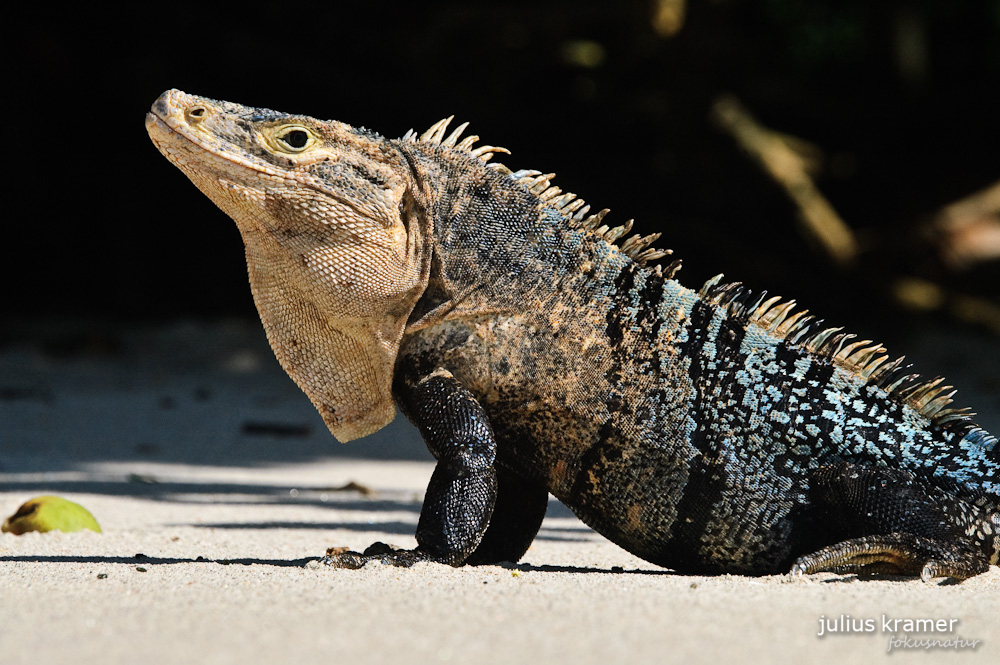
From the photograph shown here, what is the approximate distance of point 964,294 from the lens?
13938mm

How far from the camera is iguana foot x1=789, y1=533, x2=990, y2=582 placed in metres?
4.03

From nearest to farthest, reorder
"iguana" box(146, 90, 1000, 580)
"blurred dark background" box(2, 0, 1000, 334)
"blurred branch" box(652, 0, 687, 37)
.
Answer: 1. "iguana" box(146, 90, 1000, 580)
2. "blurred branch" box(652, 0, 687, 37)
3. "blurred dark background" box(2, 0, 1000, 334)

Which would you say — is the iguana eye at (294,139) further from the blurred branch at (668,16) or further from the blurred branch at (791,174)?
the blurred branch at (791,174)

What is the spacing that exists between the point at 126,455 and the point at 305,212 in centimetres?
492

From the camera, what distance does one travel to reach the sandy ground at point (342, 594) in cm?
292

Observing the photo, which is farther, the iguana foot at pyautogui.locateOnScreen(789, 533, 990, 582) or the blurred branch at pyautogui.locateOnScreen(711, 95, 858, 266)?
the blurred branch at pyautogui.locateOnScreen(711, 95, 858, 266)

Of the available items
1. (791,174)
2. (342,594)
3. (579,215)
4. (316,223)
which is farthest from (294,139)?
(791,174)

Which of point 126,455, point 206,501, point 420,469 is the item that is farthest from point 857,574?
point 126,455

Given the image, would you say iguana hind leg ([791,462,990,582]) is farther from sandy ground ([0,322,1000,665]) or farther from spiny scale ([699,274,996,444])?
spiny scale ([699,274,996,444])

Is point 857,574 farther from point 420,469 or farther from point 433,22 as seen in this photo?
point 433,22

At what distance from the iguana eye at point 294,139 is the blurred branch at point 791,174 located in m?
9.14

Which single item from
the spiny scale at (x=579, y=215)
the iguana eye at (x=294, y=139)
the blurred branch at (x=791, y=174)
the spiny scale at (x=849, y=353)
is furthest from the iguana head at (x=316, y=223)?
the blurred branch at (x=791, y=174)

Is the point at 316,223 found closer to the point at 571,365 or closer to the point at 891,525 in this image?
the point at 571,365

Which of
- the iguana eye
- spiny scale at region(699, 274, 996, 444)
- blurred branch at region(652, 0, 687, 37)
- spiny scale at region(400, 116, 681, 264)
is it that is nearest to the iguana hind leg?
spiny scale at region(699, 274, 996, 444)
